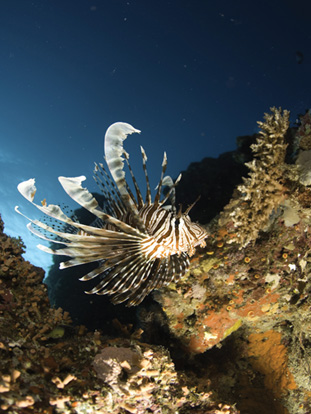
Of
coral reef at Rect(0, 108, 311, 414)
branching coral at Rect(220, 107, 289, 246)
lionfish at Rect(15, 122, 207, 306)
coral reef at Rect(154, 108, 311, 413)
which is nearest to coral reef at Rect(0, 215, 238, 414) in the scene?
coral reef at Rect(0, 108, 311, 414)

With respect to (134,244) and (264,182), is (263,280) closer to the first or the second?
(264,182)

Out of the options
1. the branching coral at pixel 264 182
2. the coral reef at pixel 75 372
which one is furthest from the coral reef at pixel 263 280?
the coral reef at pixel 75 372

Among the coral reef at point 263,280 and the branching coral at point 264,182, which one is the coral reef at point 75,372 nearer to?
the coral reef at point 263,280

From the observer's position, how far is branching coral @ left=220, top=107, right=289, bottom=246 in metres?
3.26

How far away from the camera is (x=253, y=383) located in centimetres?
457

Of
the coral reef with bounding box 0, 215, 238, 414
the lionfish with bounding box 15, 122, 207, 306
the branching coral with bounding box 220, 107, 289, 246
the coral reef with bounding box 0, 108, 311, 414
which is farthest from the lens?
the branching coral with bounding box 220, 107, 289, 246

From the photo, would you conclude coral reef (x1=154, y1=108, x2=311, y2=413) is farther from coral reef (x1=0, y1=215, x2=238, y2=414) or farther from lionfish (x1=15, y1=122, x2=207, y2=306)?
coral reef (x1=0, y1=215, x2=238, y2=414)

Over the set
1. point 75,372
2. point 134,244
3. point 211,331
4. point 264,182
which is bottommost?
point 211,331

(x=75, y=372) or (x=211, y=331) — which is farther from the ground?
(x=75, y=372)

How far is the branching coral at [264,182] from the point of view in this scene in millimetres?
3256

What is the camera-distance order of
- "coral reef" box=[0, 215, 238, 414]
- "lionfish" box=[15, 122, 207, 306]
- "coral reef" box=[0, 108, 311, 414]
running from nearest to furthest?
1. "coral reef" box=[0, 215, 238, 414]
2. "coral reef" box=[0, 108, 311, 414]
3. "lionfish" box=[15, 122, 207, 306]

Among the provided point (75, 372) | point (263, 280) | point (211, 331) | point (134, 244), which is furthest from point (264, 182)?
point (75, 372)

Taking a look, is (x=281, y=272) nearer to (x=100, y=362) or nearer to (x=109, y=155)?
(x=100, y=362)

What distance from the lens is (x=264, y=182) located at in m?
3.27
